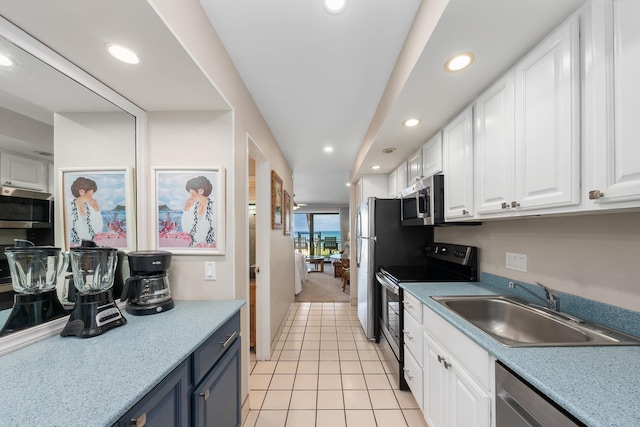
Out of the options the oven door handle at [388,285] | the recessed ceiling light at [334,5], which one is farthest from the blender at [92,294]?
the oven door handle at [388,285]

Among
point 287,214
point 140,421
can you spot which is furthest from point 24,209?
point 287,214

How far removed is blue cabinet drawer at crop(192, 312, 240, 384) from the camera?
3.49ft

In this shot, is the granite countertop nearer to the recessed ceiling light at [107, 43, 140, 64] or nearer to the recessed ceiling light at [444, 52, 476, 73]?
the recessed ceiling light at [444, 52, 476, 73]

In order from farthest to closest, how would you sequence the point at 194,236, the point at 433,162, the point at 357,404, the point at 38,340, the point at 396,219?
the point at 396,219, the point at 433,162, the point at 357,404, the point at 194,236, the point at 38,340

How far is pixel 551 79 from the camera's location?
1.07m

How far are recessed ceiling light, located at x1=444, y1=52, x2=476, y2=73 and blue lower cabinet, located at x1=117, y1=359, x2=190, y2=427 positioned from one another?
6.17 ft

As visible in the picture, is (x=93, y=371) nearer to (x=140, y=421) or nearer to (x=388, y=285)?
(x=140, y=421)

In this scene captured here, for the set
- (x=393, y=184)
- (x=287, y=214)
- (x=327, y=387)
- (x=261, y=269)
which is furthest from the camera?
(x=287, y=214)

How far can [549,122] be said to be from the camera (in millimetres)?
1074

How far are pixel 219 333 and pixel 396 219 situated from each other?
7.34ft

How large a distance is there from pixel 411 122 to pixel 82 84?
6.85 ft

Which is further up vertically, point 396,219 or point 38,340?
point 396,219

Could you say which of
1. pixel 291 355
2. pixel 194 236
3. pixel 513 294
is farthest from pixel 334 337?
pixel 194 236

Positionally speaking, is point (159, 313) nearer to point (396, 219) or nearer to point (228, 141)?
point (228, 141)
